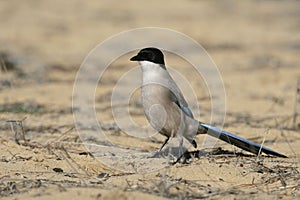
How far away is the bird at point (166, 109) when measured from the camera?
16.7ft

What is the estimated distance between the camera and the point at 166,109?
5105 mm

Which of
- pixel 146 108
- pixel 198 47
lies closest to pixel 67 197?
pixel 146 108

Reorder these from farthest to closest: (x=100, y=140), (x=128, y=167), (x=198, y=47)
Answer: (x=198, y=47) < (x=100, y=140) < (x=128, y=167)

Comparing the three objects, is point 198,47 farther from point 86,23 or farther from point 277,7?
point 277,7

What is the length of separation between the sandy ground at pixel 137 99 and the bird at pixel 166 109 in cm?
14

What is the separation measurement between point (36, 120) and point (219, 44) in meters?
7.23

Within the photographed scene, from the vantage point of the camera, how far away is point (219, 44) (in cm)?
1352

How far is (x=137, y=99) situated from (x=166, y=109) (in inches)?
132

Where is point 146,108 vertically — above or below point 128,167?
above

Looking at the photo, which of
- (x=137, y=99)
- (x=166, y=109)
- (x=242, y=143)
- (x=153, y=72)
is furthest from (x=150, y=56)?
(x=137, y=99)

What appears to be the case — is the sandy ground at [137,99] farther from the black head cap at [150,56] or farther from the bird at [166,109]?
the black head cap at [150,56]

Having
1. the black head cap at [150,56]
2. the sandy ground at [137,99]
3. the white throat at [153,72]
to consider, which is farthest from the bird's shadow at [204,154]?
the black head cap at [150,56]

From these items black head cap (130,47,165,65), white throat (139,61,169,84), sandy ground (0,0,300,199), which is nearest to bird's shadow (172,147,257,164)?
sandy ground (0,0,300,199)

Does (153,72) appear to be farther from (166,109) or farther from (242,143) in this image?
(242,143)
